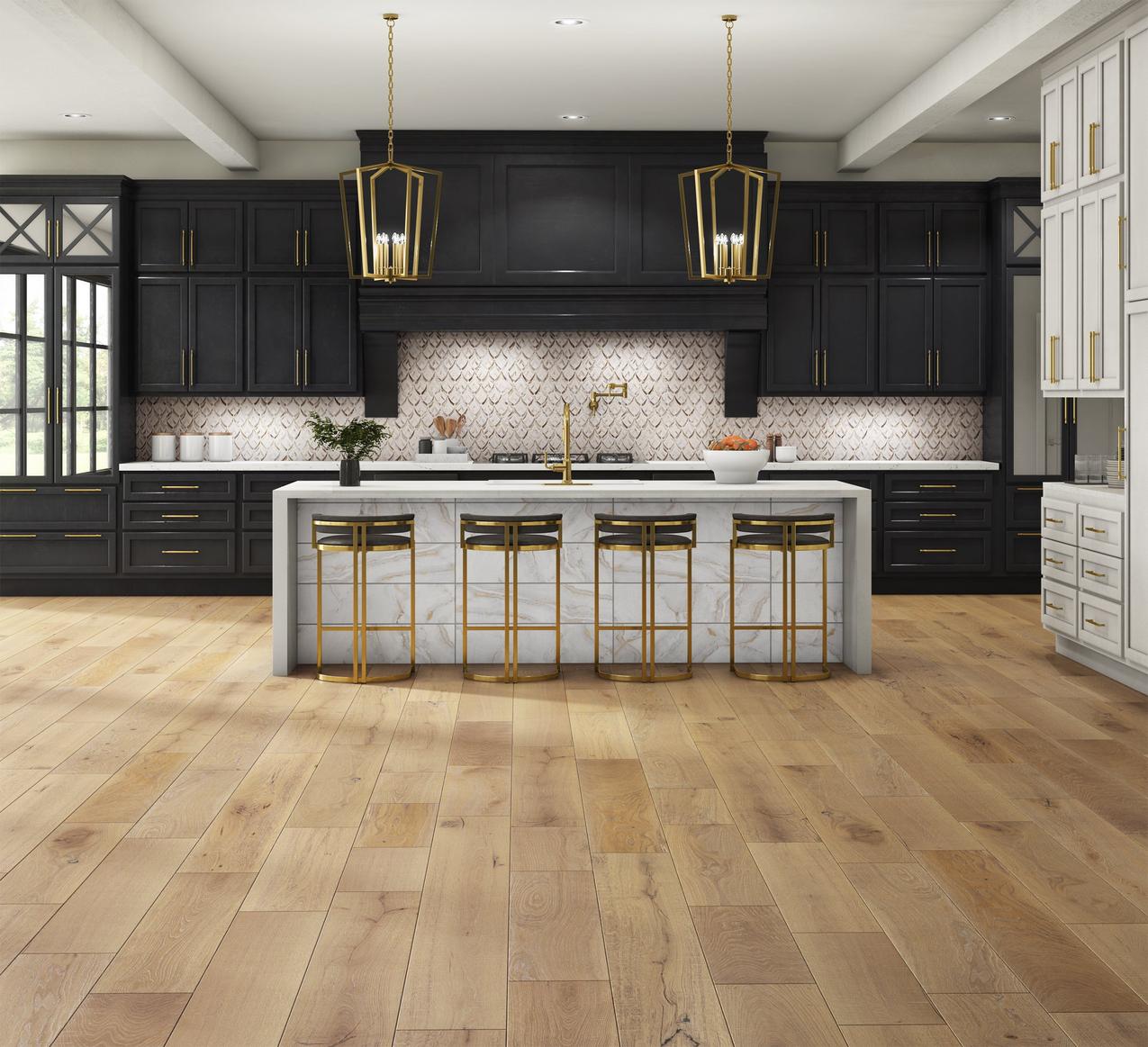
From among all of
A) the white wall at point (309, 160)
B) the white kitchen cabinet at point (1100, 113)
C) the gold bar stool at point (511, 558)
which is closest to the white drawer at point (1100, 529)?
the white kitchen cabinet at point (1100, 113)

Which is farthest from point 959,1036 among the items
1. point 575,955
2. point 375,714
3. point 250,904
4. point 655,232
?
point 655,232

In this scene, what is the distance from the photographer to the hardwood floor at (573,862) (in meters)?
2.45

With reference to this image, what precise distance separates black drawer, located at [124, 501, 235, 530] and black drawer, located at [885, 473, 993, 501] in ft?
15.0

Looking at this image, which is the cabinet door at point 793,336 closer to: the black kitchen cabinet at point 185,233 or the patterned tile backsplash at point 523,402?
the patterned tile backsplash at point 523,402

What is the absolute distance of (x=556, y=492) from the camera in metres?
5.75

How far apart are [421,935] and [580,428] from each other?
20.2ft

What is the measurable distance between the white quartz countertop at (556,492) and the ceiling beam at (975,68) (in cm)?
220

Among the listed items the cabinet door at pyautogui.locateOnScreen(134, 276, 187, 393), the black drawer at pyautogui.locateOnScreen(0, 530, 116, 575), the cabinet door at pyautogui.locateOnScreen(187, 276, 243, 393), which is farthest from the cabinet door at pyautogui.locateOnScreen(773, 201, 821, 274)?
the black drawer at pyautogui.locateOnScreen(0, 530, 116, 575)

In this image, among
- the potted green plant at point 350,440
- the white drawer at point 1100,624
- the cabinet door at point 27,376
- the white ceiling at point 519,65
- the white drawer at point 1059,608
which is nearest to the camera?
the white drawer at point 1100,624

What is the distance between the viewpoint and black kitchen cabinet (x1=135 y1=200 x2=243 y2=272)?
8.21m

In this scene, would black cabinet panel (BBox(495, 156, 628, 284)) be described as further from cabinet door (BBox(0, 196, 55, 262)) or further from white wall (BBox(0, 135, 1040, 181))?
cabinet door (BBox(0, 196, 55, 262))

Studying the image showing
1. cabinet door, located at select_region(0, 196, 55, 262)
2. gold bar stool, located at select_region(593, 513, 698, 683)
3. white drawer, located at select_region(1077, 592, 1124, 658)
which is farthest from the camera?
cabinet door, located at select_region(0, 196, 55, 262)

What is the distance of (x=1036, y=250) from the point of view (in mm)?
8289

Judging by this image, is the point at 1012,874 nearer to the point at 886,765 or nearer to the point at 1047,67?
the point at 886,765
